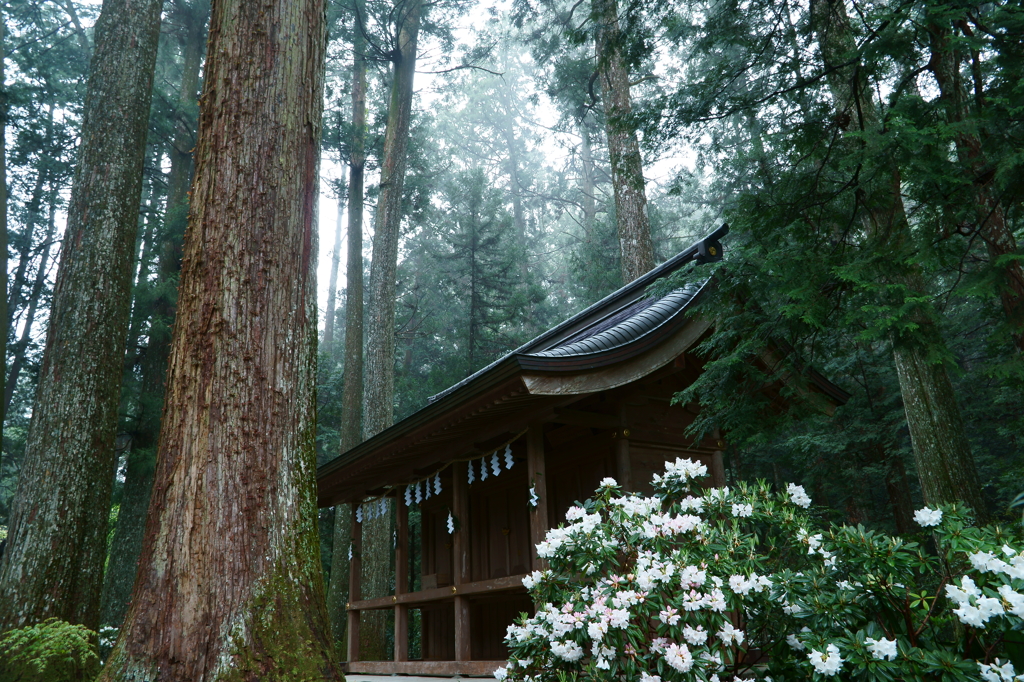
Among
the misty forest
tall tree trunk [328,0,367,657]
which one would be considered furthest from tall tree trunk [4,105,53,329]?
tall tree trunk [328,0,367,657]

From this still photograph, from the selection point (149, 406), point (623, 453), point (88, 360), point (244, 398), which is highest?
point (149, 406)

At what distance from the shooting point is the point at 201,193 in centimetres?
365

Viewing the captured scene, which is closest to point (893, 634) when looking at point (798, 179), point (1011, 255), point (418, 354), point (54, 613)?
point (1011, 255)

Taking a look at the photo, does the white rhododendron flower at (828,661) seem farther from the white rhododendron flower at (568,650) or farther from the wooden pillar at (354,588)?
the wooden pillar at (354,588)

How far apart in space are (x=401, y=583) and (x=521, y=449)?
7.50ft

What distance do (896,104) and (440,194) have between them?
89.2ft

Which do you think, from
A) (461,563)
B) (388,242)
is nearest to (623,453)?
(461,563)

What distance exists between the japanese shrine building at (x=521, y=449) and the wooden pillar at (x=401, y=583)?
20 millimetres

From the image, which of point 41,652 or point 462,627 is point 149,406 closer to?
point 462,627

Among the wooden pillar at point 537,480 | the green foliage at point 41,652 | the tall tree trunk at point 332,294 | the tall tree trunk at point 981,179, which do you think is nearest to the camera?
the tall tree trunk at point 981,179

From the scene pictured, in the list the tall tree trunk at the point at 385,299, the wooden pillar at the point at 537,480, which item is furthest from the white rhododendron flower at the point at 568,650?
the tall tree trunk at the point at 385,299

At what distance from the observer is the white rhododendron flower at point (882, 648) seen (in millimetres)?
2748

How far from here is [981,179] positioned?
4102mm

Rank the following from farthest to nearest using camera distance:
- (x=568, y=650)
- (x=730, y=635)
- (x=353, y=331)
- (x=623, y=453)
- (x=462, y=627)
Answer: (x=353, y=331), (x=462, y=627), (x=623, y=453), (x=568, y=650), (x=730, y=635)
